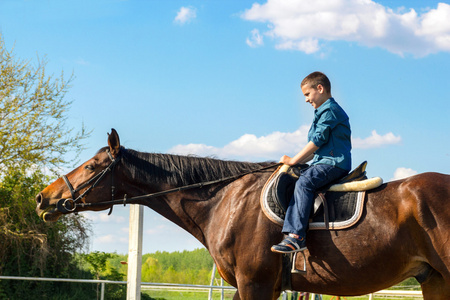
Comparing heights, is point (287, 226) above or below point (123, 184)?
below

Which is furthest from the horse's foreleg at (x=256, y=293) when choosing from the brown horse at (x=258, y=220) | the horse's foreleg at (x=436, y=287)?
the horse's foreleg at (x=436, y=287)

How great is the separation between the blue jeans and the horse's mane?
62cm

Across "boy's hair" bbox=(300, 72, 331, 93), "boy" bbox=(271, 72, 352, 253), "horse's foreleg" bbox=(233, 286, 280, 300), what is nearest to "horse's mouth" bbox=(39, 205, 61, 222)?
"horse's foreleg" bbox=(233, 286, 280, 300)

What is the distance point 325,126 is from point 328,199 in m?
0.63

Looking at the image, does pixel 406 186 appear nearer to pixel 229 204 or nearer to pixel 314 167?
pixel 314 167

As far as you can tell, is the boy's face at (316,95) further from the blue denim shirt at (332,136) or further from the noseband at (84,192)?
the noseband at (84,192)

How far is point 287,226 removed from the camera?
3986mm

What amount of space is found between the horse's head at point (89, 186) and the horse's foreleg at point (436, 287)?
116 inches

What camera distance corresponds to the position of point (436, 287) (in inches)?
158

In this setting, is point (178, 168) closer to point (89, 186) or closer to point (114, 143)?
point (114, 143)

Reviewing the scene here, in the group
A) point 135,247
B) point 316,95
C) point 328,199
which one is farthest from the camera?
point 135,247

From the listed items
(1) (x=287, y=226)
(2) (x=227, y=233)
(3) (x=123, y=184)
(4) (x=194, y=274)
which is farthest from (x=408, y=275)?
(4) (x=194, y=274)

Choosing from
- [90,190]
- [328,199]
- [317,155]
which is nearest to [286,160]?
[317,155]

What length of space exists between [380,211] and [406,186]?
301 millimetres
